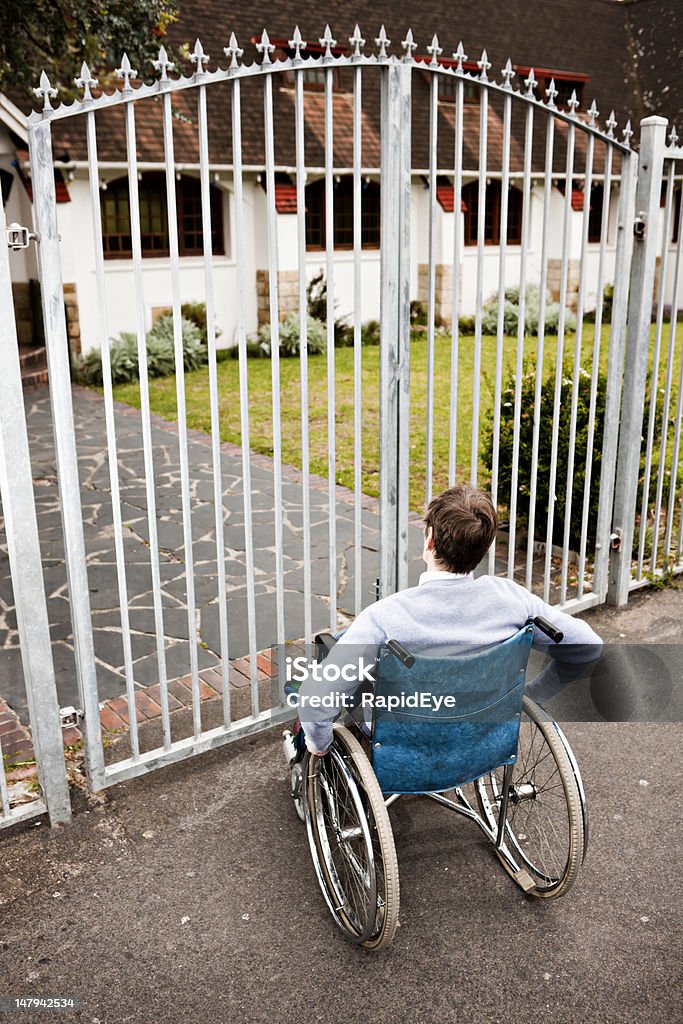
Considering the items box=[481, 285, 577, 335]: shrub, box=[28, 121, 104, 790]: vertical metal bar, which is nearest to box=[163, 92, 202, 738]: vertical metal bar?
box=[28, 121, 104, 790]: vertical metal bar

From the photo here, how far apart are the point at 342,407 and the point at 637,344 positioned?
699 cm

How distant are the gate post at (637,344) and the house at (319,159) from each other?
6760 millimetres

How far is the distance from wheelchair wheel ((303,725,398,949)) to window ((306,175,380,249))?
17.2 meters

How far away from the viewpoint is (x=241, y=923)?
3.19 meters

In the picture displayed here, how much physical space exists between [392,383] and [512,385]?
2859 mm

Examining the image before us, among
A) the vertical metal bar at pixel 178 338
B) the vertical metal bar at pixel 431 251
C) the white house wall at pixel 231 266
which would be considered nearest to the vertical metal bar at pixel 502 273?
the vertical metal bar at pixel 431 251

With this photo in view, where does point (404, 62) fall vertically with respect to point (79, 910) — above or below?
above

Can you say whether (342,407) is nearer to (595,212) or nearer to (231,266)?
(231,266)

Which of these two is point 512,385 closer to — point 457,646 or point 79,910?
point 457,646

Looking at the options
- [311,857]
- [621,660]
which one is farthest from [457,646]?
[621,660]

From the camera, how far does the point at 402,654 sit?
2.69 metres

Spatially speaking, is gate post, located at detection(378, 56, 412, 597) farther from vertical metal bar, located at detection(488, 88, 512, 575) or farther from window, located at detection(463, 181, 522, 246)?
window, located at detection(463, 181, 522, 246)

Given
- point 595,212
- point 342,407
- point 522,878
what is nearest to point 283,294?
point 342,407

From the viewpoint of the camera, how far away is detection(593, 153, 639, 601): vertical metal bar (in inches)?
205
